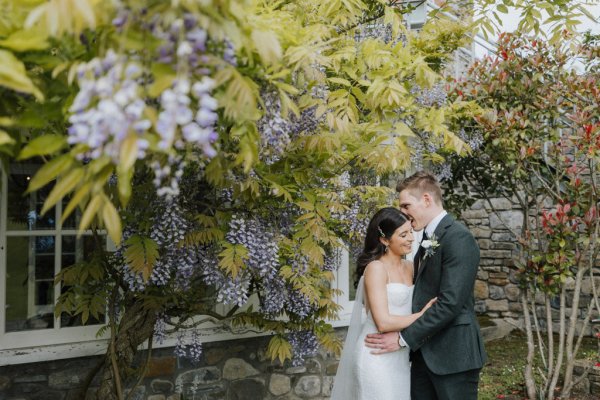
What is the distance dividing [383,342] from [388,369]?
16 cm

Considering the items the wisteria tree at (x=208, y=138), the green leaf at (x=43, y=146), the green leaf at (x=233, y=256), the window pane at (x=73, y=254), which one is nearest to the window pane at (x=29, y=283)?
the window pane at (x=73, y=254)

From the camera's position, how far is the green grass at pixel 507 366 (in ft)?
17.8

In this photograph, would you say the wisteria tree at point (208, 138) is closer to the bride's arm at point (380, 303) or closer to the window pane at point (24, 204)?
the bride's arm at point (380, 303)

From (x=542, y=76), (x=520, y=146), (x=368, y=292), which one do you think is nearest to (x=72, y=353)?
(x=368, y=292)

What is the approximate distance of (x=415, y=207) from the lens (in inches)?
129

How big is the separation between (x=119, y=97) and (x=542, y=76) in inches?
192

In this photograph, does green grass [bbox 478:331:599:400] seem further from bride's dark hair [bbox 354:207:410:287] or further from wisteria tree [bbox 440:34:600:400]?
bride's dark hair [bbox 354:207:410:287]

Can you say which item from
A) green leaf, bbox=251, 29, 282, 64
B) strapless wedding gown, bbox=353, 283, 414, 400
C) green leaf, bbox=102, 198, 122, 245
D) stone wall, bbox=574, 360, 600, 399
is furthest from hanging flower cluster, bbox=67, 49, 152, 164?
stone wall, bbox=574, 360, 600, 399

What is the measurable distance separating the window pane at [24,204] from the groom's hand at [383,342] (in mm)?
2106

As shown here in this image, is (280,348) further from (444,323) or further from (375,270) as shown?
(444,323)

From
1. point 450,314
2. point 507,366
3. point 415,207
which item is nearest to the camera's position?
point 450,314

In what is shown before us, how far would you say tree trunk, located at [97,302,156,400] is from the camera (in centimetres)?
342

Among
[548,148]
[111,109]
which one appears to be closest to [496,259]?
[548,148]

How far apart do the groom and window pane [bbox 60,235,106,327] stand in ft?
6.24
